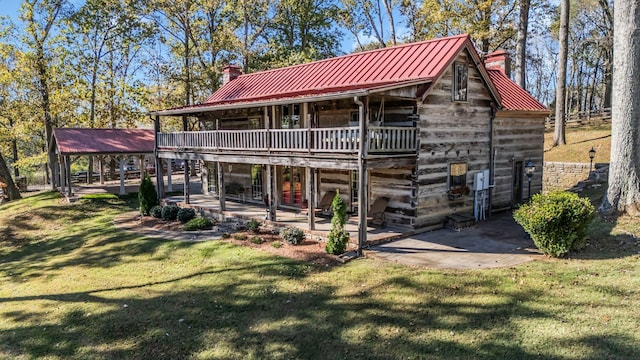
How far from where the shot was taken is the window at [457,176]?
14.8 metres

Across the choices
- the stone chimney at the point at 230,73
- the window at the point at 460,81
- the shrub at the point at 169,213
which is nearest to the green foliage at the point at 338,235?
the window at the point at 460,81

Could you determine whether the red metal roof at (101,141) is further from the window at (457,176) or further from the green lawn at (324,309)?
the window at (457,176)

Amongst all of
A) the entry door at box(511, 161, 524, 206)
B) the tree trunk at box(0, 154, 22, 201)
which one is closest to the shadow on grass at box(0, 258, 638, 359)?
the entry door at box(511, 161, 524, 206)

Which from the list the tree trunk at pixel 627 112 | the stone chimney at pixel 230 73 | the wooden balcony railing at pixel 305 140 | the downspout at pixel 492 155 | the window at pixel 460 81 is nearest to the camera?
the tree trunk at pixel 627 112

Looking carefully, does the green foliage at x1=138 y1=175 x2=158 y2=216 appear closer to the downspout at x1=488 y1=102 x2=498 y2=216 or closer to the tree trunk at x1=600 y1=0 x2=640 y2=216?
the downspout at x1=488 y1=102 x2=498 y2=216

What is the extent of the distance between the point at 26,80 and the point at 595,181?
3509 cm

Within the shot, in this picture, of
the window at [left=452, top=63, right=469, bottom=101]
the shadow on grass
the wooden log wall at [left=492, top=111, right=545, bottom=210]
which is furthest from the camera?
the wooden log wall at [left=492, top=111, right=545, bottom=210]

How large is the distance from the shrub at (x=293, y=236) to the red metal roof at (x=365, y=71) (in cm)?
485

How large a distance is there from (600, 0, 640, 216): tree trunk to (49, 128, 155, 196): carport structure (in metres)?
23.4

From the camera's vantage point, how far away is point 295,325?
8156 mm

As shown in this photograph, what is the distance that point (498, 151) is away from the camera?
1683cm

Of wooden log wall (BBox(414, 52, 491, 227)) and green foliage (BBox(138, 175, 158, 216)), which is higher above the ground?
wooden log wall (BBox(414, 52, 491, 227))

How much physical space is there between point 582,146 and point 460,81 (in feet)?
48.3

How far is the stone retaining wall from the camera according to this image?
21094 mm
